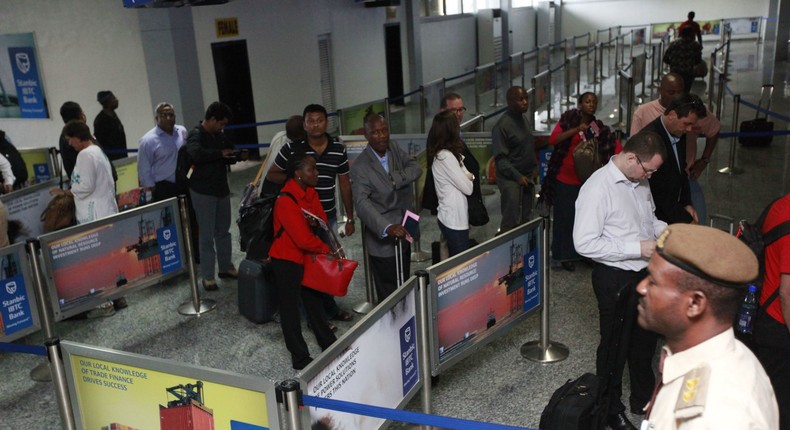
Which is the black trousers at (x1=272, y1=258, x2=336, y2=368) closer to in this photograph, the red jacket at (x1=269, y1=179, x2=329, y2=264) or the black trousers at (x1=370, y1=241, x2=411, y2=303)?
the red jacket at (x1=269, y1=179, x2=329, y2=264)

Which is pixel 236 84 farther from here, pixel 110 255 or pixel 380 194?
pixel 380 194

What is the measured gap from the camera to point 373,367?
11.0ft

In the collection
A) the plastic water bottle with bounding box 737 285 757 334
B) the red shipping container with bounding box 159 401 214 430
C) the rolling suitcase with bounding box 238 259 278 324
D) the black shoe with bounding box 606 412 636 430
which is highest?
the plastic water bottle with bounding box 737 285 757 334

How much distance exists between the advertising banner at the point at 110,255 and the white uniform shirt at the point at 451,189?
224 cm

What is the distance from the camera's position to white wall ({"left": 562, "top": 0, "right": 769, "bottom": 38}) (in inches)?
1278

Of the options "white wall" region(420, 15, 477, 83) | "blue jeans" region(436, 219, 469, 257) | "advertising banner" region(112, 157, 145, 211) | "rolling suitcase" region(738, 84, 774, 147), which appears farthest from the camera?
"white wall" region(420, 15, 477, 83)

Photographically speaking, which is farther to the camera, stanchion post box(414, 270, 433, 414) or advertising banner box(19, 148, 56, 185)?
advertising banner box(19, 148, 56, 185)

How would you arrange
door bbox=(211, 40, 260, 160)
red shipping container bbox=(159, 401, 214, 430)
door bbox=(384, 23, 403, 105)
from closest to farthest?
red shipping container bbox=(159, 401, 214, 430) < door bbox=(211, 40, 260, 160) < door bbox=(384, 23, 403, 105)

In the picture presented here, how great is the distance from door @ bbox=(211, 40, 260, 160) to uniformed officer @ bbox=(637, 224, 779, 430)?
11.3 m

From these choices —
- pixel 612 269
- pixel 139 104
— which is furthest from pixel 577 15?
pixel 612 269

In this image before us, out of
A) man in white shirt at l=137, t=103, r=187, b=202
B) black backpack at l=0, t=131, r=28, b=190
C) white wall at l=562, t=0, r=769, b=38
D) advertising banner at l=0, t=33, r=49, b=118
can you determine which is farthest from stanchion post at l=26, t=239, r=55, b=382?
white wall at l=562, t=0, r=769, b=38

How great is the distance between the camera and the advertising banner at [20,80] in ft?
38.6

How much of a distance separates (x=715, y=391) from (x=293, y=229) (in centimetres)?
333

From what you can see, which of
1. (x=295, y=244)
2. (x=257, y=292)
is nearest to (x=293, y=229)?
(x=295, y=244)
